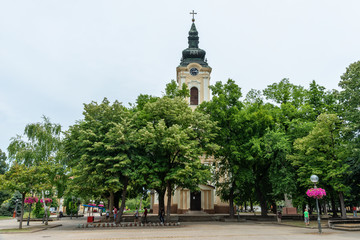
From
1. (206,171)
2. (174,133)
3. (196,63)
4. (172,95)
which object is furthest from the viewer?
(196,63)

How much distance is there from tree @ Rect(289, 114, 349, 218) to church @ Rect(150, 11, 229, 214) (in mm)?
15263

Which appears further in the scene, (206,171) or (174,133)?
(206,171)

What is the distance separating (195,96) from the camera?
4316 centimetres

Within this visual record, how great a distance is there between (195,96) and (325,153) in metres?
23.0

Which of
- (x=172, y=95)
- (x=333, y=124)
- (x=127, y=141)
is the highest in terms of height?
(x=172, y=95)

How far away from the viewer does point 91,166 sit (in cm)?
2109

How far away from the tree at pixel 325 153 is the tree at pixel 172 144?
311 inches

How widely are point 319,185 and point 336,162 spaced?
2.76m

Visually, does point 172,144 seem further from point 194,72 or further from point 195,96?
point 194,72

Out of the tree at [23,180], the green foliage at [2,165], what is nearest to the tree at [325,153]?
the tree at [23,180]

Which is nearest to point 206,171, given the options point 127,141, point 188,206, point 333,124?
point 127,141

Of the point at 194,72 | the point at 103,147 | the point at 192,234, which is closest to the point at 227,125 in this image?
the point at 103,147

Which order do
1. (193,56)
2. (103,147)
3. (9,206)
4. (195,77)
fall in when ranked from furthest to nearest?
(9,206) < (193,56) < (195,77) < (103,147)

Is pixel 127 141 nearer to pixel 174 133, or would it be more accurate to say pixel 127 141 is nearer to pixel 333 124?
pixel 174 133
